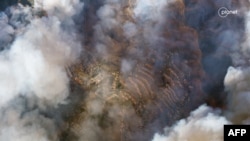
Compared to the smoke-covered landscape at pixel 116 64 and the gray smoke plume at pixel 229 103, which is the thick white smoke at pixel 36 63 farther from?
the gray smoke plume at pixel 229 103

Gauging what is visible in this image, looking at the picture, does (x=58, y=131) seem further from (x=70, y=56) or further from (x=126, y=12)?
(x=126, y=12)

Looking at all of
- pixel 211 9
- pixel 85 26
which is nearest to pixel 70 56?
pixel 85 26

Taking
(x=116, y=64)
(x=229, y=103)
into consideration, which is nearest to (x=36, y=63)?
(x=116, y=64)

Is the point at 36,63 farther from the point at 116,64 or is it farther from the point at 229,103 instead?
the point at 229,103

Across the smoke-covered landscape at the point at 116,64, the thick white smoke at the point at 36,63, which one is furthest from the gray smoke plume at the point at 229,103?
the thick white smoke at the point at 36,63

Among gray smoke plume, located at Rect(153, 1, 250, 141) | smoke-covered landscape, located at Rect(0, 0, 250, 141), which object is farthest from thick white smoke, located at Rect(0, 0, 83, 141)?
gray smoke plume, located at Rect(153, 1, 250, 141)

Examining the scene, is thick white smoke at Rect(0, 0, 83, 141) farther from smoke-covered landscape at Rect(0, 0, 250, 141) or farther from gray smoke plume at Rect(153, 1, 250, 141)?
gray smoke plume at Rect(153, 1, 250, 141)

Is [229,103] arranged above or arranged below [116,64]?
below
